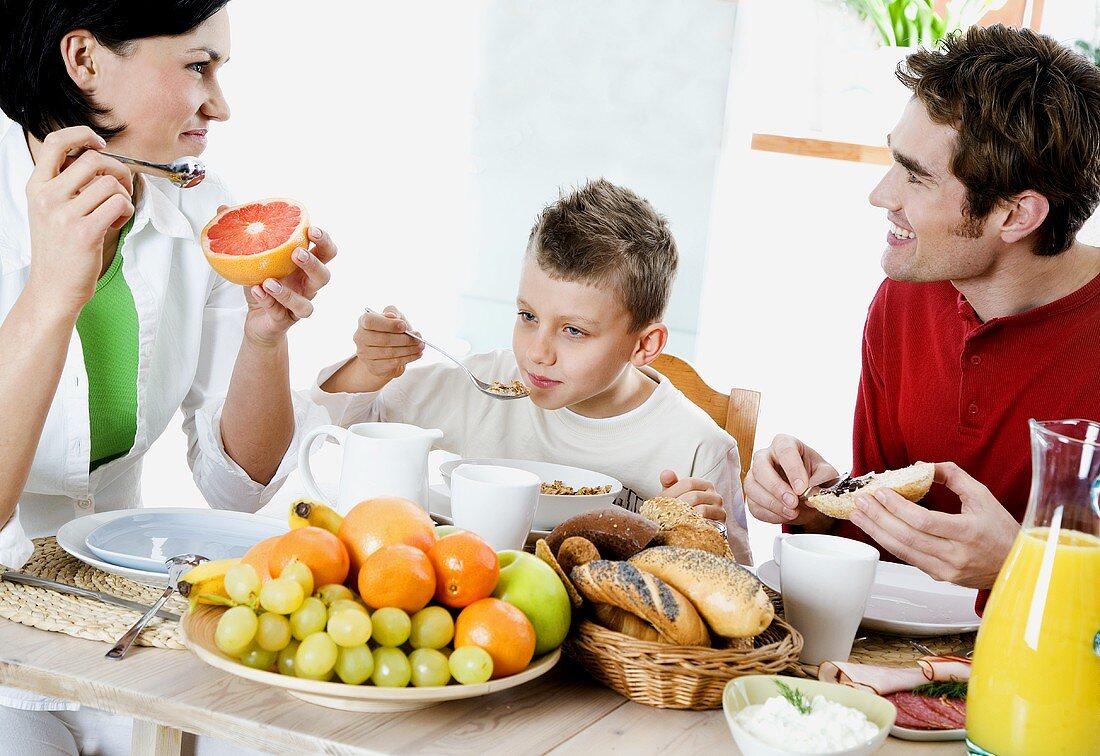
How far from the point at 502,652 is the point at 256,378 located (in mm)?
908

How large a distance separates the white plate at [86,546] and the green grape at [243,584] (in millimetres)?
276

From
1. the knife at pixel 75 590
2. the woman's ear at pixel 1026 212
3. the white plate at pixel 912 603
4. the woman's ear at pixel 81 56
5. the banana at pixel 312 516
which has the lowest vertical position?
the knife at pixel 75 590

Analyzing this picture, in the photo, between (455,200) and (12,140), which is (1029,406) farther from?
(455,200)

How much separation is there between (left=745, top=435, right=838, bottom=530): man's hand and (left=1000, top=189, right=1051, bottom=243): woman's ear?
58cm

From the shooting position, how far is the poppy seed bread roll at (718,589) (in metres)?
0.96

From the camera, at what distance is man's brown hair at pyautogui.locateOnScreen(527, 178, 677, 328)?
1.84 meters

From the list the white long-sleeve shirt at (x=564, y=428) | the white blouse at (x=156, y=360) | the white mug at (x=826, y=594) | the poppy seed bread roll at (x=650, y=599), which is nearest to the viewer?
the poppy seed bread roll at (x=650, y=599)

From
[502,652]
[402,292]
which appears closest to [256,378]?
[502,652]

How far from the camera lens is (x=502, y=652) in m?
0.89

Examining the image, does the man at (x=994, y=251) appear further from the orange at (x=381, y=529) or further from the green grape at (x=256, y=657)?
the green grape at (x=256, y=657)

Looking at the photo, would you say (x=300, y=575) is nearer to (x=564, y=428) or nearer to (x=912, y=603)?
(x=912, y=603)

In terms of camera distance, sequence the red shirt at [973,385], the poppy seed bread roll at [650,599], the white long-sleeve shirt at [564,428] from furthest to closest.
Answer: the white long-sleeve shirt at [564,428] → the red shirt at [973,385] → the poppy seed bread roll at [650,599]

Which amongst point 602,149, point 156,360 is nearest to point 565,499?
point 156,360

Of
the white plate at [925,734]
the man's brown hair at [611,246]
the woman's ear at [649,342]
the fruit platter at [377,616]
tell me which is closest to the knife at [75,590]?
the fruit platter at [377,616]
